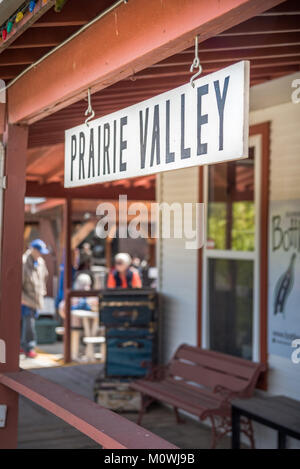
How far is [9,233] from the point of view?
170 inches

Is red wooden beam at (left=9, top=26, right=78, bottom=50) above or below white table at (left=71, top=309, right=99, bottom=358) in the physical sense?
above

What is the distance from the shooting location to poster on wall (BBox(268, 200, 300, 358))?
539 centimetres

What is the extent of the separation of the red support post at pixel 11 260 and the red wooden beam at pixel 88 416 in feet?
0.58

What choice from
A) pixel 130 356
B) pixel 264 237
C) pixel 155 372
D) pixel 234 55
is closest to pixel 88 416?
pixel 234 55

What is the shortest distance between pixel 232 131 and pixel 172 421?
5.10 metres

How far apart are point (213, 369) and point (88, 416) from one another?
3.13 meters

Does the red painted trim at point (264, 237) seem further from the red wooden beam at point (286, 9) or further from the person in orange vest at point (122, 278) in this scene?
the person in orange vest at point (122, 278)

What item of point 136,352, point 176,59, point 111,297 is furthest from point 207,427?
point 176,59

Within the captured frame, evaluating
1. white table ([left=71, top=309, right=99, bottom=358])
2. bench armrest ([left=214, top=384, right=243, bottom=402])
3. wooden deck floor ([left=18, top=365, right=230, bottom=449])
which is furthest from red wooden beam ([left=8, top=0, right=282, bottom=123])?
white table ([left=71, top=309, right=99, bottom=358])

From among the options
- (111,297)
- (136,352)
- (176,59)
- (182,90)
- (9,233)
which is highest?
(176,59)

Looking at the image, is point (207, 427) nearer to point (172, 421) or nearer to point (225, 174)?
point (172, 421)

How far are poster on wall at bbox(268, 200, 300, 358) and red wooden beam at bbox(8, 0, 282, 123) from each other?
242 centimetres

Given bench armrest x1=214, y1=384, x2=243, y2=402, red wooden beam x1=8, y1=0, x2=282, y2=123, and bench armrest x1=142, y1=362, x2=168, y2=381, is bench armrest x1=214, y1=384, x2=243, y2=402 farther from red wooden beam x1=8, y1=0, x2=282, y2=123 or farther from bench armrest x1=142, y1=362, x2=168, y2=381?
red wooden beam x1=8, y1=0, x2=282, y2=123

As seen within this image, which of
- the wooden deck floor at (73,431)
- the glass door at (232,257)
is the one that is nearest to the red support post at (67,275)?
the wooden deck floor at (73,431)
